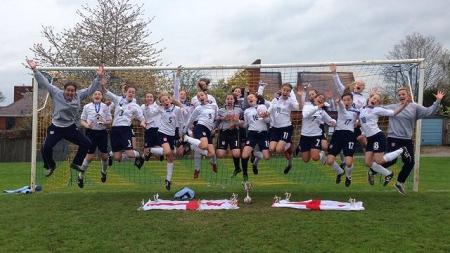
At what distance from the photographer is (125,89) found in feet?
44.4

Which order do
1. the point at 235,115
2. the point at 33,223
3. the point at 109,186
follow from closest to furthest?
the point at 33,223, the point at 235,115, the point at 109,186

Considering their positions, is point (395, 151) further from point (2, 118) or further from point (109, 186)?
point (2, 118)

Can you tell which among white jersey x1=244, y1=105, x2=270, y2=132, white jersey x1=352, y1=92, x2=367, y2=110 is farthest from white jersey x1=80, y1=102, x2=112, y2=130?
white jersey x1=352, y1=92, x2=367, y2=110

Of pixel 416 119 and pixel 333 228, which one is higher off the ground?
pixel 416 119

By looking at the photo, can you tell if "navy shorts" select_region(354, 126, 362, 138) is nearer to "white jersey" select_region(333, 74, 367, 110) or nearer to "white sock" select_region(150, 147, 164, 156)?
"white jersey" select_region(333, 74, 367, 110)

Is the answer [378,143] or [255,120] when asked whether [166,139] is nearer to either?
[255,120]

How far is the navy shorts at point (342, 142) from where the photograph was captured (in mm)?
12461

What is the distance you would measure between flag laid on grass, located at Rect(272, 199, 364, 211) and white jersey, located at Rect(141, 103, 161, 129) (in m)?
4.06

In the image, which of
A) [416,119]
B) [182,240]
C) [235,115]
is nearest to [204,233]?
[182,240]

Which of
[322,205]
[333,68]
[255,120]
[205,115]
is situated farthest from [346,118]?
[205,115]

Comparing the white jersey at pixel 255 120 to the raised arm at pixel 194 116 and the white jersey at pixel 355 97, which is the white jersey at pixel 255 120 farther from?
the white jersey at pixel 355 97

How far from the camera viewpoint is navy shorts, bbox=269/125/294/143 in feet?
41.8

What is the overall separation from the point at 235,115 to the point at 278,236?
4.67 meters

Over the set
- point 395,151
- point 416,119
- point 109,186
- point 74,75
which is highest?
point 74,75
